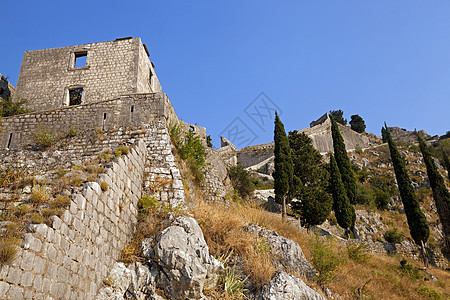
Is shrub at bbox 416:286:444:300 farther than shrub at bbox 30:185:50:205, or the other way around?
shrub at bbox 416:286:444:300

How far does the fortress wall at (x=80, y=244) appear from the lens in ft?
12.9

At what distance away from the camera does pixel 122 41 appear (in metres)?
14.3

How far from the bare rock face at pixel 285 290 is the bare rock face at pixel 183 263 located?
1.09 metres

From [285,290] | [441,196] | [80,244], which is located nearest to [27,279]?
[80,244]

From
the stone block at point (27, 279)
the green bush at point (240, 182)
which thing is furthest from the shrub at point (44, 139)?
the green bush at point (240, 182)

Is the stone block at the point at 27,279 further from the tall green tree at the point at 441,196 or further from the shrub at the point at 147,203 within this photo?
the tall green tree at the point at 441,196

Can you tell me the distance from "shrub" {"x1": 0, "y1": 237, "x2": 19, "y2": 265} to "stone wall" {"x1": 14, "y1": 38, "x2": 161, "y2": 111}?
1010cm

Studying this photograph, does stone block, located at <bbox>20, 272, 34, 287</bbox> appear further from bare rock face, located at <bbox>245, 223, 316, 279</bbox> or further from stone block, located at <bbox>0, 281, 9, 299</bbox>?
bare rock face, located at <bbox>245, 223, 316, 279</bbox>

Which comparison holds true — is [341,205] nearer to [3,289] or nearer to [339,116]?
[3,289]

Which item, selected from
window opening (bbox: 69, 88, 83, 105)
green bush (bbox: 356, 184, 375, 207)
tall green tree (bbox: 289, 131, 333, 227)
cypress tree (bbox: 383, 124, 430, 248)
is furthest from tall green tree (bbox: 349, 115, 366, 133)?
window opening (bbox: 69, 88, 83, 105)

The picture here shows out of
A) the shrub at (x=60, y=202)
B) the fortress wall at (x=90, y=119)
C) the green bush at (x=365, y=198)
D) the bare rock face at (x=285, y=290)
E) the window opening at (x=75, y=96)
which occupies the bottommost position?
the bare rock face at (x=285, y=290)

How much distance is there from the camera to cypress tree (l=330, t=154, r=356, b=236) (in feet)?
74.9

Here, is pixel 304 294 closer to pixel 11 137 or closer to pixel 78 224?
pixel 78 224

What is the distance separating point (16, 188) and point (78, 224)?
2.06 m
